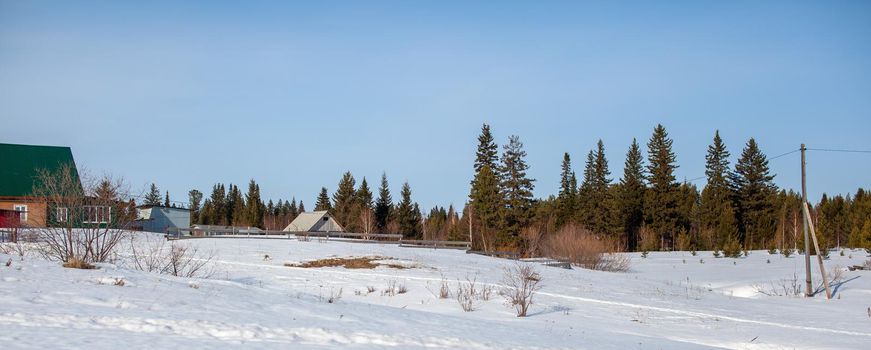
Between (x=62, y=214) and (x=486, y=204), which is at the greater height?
(x=486, y=204)

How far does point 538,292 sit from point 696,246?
50.6 metres

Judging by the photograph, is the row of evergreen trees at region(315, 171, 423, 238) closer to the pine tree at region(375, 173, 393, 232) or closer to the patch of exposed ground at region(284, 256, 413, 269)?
the pine tree at region(375, 173, 393, 232)

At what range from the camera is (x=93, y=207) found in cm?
1900

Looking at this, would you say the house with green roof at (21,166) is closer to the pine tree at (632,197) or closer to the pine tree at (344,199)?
the pine tree at (344,199)

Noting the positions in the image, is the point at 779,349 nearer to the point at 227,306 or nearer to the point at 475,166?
the point at 227,306

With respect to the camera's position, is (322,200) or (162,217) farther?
(322,200)

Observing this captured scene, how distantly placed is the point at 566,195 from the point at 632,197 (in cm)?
1444

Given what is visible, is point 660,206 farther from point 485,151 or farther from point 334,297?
point 334,297

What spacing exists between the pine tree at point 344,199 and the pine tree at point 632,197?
31620mm

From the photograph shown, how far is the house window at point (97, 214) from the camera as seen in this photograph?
17961mm

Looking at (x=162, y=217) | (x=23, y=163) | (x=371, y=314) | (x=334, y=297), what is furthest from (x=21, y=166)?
(x=371, y=314)


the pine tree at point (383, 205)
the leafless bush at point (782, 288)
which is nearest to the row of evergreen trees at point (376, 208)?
the pine tree at point (383, 205)

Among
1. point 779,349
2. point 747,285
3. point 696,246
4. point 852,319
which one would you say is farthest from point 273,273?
point 696,246

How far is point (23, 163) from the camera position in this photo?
49.9 metres
